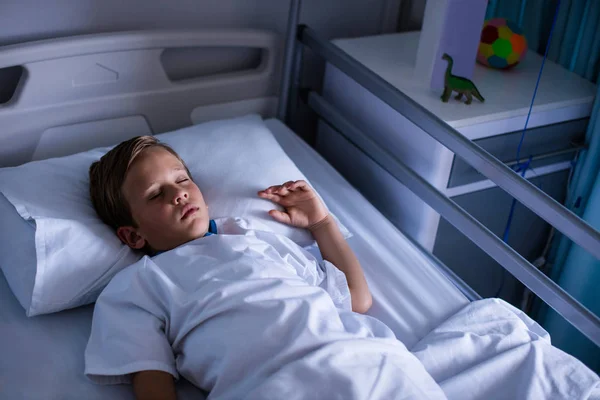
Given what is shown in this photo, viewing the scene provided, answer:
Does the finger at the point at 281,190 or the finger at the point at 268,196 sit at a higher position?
the finger at the point at 281,190

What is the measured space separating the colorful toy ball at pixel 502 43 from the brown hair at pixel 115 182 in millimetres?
1008

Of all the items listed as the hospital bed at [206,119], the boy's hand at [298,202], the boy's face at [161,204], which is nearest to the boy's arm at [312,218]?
the boy's hand at [298,202]

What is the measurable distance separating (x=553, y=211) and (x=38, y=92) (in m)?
1.28

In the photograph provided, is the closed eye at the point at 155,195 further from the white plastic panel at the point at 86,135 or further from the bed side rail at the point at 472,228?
the bed side rail at the point at 472,228

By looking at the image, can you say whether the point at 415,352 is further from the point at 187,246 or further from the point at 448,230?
the point at 448,230

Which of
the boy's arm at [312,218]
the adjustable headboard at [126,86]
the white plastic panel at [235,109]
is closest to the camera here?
the boy's arm at [312,218]

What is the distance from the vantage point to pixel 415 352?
4.31 feet

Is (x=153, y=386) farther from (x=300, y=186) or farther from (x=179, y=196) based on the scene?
(x=300, y=186)

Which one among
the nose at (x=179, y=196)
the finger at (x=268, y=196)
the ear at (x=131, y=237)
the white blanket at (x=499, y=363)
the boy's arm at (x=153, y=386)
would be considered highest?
the nose at (x=179, y=196)

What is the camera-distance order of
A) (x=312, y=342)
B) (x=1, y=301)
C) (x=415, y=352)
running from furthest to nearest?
1. (x=1, y=301)
2. (x=415, y=352)
3. (x=312, y=342)

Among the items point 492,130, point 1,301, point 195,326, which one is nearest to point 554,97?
point 492,130

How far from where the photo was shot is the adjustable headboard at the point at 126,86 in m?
1.71

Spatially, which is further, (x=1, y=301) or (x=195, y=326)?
(x=1, y=301)

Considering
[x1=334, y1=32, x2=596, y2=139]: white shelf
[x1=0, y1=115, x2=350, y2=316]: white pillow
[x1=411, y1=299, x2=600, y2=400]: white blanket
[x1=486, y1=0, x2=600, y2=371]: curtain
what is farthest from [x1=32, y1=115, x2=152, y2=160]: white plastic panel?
[x1=486, y1=0, x2=600, y2=371]: curtain
